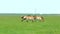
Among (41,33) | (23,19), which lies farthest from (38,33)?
(23,19)

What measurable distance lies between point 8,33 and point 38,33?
1.72 meters

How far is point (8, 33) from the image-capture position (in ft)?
42.8

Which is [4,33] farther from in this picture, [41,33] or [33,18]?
[33,18]

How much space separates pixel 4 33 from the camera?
13148mm

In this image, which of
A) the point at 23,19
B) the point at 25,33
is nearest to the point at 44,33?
the point at 25,33

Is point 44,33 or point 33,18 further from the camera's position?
point 33,18

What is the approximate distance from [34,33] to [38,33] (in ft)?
0.81

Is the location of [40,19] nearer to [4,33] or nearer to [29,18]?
Answer: [29,18]

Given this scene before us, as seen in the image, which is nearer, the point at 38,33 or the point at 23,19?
the point at 38,33

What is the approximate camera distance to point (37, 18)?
29.4 meters

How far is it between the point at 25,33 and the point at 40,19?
54.5 feet

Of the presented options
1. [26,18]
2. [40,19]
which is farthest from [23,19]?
[40,19]

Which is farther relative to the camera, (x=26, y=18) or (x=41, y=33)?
(x=26, y=18)

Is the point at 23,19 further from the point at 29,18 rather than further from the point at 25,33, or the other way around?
the point at 25,33
